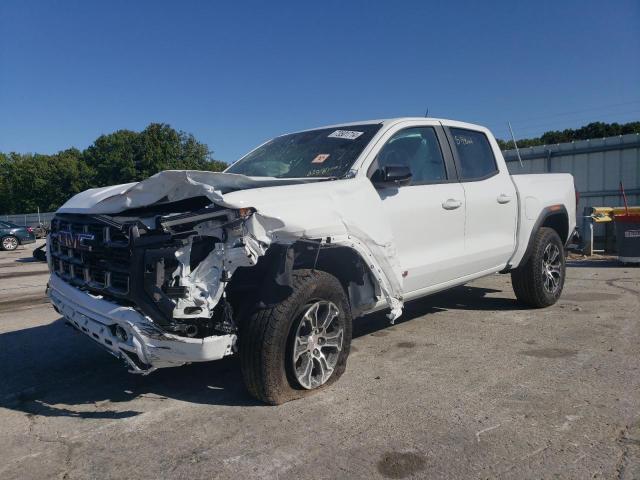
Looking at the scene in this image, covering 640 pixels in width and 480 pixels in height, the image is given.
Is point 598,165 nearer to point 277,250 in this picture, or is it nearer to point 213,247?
point 277,250

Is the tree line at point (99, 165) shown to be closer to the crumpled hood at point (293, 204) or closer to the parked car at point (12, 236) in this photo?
the parked car at point (12, 236)

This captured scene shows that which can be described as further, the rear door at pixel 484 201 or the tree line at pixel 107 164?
the tree line at pixel 107 164

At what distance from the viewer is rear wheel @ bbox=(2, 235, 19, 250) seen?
22.8 m

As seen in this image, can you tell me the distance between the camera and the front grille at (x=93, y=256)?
3404mm

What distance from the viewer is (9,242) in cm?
2294

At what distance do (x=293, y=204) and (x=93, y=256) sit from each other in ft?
4.68

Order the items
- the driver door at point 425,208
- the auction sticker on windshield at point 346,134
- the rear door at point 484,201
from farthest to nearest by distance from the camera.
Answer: the rear door at point 484,201
the auction sticker on windshield at point 346,134
the driver door at point 425,208

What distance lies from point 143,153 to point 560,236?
2299 inches

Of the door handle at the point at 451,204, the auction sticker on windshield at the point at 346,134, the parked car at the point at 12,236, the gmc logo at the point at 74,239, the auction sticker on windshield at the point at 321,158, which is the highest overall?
the auction sticker on windshield at the point at 346,134

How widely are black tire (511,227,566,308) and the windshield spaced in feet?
8.62

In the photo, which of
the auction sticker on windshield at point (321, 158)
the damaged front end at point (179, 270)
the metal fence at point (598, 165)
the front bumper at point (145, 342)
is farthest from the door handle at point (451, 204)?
the metal fence at point (598, 165)

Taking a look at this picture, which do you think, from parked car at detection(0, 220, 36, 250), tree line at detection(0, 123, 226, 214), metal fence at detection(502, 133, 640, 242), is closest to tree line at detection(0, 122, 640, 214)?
tree line at detection(0, 123, 226, 214)

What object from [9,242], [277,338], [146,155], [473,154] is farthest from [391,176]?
[146,155]

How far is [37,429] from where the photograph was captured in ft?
11.3
